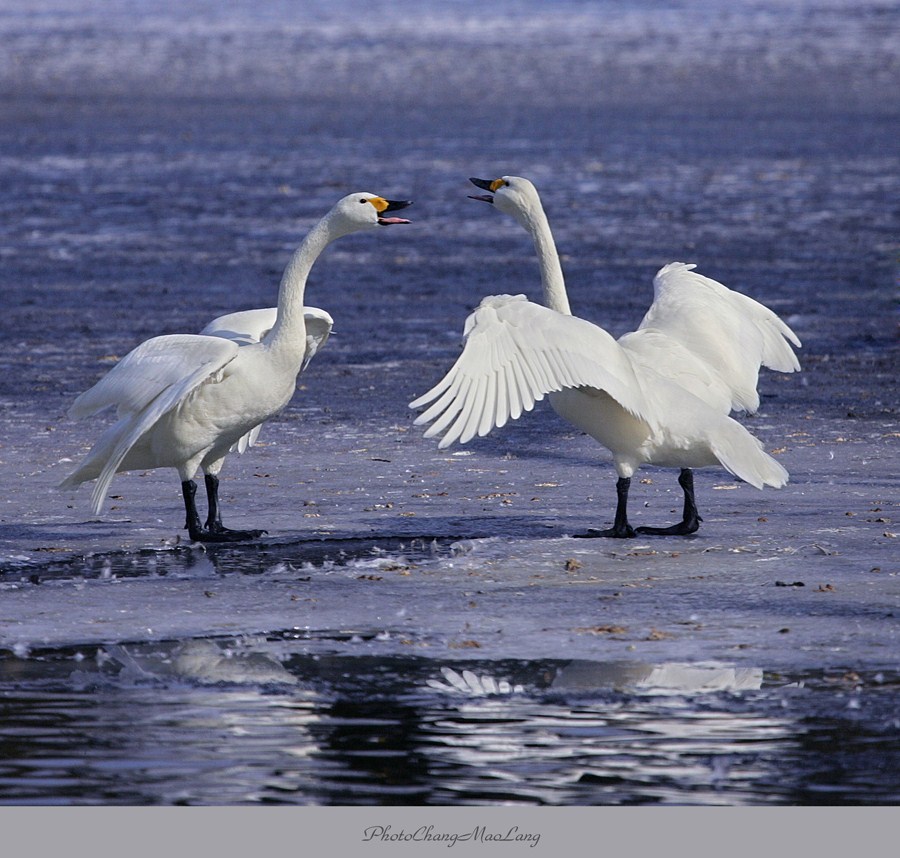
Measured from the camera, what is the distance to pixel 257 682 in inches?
220

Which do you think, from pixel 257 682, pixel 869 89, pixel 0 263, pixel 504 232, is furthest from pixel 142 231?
pixel 869 89

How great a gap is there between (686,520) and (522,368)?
1.10 meters

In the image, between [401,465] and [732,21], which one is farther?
[732,21]

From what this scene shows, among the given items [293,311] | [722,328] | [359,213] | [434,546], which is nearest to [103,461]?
[293,311]

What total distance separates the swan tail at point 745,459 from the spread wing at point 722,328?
0.67 m

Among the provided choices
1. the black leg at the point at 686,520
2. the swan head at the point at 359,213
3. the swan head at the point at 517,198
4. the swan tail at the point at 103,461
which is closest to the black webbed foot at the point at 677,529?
the black leg at the point at 686,520

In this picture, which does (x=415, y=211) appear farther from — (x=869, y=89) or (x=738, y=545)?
(x=869, y=89)

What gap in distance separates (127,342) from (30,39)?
134 feet

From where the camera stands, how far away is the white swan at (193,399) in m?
7.24

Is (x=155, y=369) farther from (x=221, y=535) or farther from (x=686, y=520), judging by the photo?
(x=686, y=520)

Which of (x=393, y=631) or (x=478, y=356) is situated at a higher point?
(x=478, y=356)

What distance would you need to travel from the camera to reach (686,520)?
7461 millimetres

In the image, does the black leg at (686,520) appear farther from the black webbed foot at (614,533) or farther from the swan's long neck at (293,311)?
the swan's long neck at (293,311)

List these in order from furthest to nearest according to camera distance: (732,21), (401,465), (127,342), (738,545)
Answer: (732,21) < (127,342) < (401,465) < (738,545)
